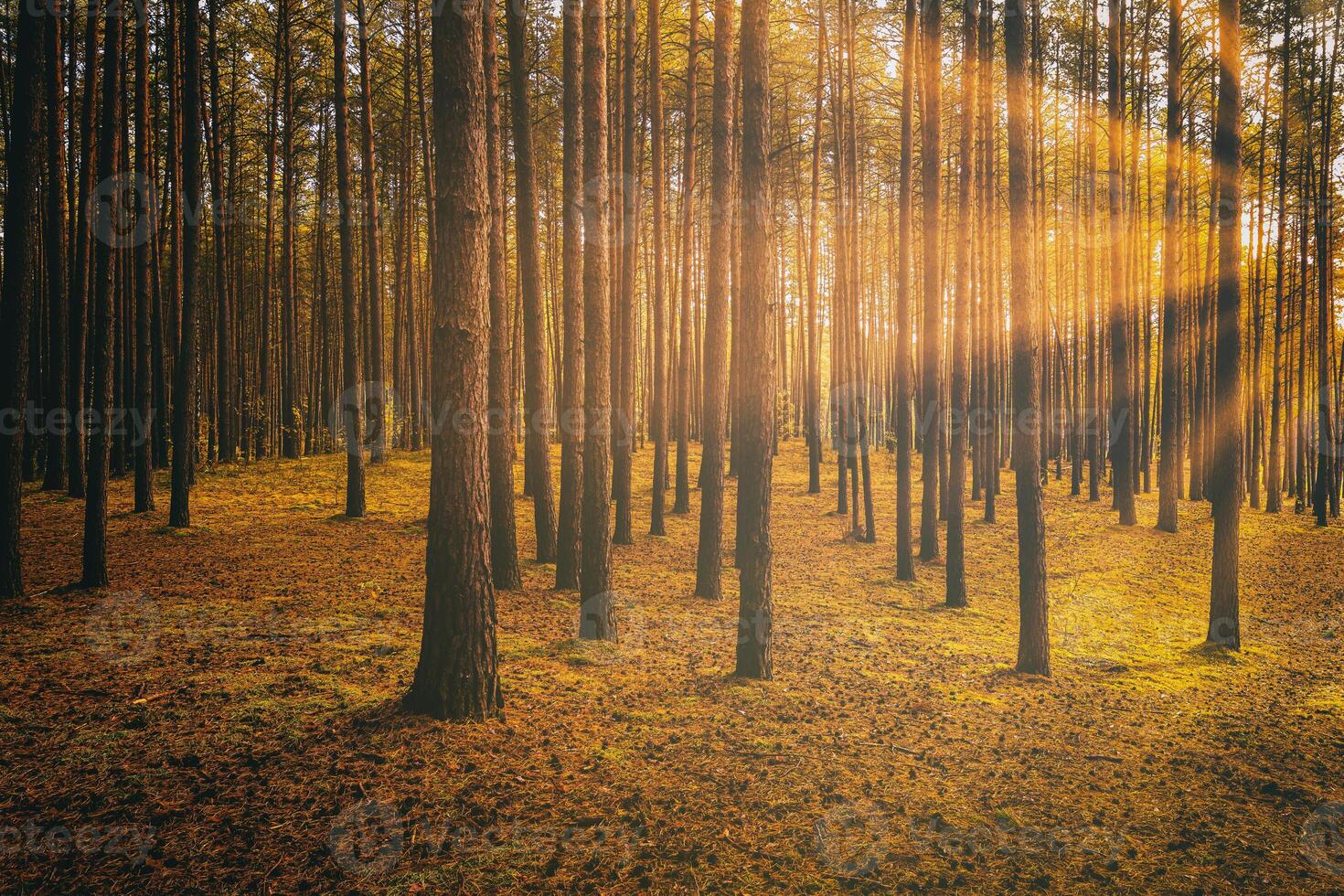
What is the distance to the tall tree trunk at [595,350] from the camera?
7824 mm

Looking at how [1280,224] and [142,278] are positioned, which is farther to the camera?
[1280,224]

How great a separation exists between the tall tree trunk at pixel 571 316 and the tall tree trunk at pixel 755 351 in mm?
3139

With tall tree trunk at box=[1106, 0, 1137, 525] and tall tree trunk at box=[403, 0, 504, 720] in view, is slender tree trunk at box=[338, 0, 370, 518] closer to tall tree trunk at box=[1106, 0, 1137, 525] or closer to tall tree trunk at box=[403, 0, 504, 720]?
tall tree trunk at box=[403, 0, 504, 720]

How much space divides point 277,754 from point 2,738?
5.97 feet

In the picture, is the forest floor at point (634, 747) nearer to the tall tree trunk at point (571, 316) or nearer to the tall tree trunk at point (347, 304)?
the tall tree trunk at point (571, 316)

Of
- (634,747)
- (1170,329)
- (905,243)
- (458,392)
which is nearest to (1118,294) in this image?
(1170,329)

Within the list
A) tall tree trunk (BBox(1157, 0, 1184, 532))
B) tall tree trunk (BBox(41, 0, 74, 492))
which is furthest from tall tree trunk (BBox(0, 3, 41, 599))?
tall tree trunk (BBox(1157, 0, 1184, 532))

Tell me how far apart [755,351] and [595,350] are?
2.51 meters

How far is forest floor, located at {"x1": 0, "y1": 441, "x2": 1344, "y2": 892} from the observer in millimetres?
3623

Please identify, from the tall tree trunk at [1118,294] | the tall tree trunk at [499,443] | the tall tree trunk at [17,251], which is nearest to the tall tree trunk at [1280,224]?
the tall tree trunk at [1118,294]

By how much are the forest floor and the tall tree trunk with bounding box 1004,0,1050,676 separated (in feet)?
4.82

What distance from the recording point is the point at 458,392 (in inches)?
193

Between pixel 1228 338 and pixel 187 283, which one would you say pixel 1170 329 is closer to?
pixel 1228 338

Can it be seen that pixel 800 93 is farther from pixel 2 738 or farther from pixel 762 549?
pixel 2 738
